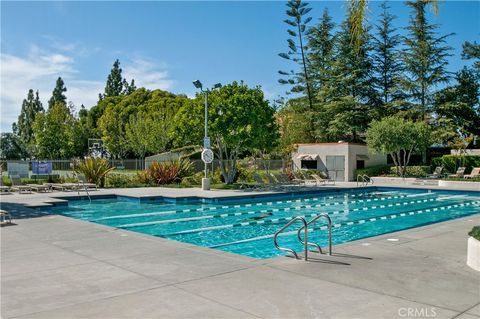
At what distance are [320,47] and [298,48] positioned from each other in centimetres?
233

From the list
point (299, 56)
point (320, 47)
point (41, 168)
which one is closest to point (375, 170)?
point (299, 56)

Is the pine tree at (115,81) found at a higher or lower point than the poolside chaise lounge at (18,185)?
higher

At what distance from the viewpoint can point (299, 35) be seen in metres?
44.4

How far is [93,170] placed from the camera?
24469mm

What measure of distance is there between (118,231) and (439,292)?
7.04m

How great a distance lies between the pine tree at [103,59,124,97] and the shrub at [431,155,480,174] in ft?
173

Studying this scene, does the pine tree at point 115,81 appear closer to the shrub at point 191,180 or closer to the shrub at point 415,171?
the shrub at point 191,180

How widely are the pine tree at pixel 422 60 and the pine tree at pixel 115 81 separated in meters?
48.3

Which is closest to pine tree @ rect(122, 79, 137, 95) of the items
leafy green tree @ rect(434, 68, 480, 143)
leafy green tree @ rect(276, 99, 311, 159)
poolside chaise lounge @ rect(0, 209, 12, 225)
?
leafy green tree @ rect(276, 99, 311, 159)

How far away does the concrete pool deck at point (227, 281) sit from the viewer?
15.8 feet

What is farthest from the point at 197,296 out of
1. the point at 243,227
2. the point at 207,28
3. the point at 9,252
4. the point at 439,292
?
the point at 207,28

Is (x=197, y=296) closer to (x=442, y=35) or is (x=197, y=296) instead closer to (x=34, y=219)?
(x=34, y=219)

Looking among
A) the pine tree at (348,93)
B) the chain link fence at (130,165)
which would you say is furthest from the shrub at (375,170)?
the pine tree at (348,93)

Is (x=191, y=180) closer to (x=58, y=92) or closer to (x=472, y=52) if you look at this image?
(x=472, y=52)
